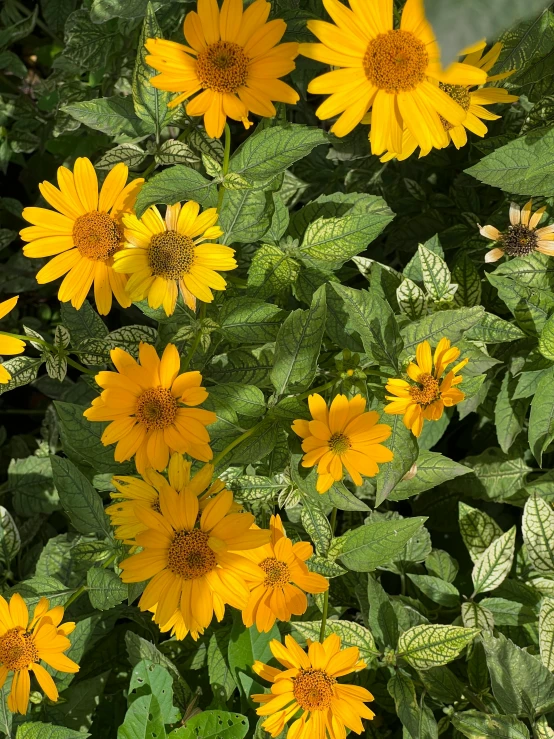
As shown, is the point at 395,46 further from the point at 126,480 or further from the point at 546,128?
the point at 126,480

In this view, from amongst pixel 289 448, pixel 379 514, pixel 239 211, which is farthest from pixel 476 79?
pixel 379 514

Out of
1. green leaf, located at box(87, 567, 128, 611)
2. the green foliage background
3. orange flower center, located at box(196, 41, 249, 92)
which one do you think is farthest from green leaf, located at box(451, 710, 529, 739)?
orange flower center, located at box(196, 41, 249, 92)

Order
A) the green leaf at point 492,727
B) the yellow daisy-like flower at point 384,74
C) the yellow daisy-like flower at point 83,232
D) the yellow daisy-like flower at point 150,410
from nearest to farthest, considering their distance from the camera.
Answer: the yellow daisy-like flower at point 384,74 < the yellow daisy-like flower at point 150,410 < the yellow daisy-like flower at point 83,232 < the green leaf at point 492,727

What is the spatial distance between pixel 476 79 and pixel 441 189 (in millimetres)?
905

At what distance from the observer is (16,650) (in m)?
1.20

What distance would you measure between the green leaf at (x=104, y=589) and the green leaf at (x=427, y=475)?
0.52 metres

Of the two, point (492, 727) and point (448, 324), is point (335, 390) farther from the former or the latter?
point (492, 727)

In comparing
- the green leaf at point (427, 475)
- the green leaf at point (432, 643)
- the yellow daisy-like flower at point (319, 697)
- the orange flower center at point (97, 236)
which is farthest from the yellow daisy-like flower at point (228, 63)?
the green leaf at point (432, 643)

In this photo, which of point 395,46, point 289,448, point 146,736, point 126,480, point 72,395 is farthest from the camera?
point 72,395

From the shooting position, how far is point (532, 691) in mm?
1345

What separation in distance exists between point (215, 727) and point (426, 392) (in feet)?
2.63

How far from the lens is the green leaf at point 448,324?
1170 mm

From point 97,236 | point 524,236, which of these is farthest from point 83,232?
point 524,236

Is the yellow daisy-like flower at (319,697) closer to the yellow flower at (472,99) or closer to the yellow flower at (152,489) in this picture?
the yellow flower at (152,489)
